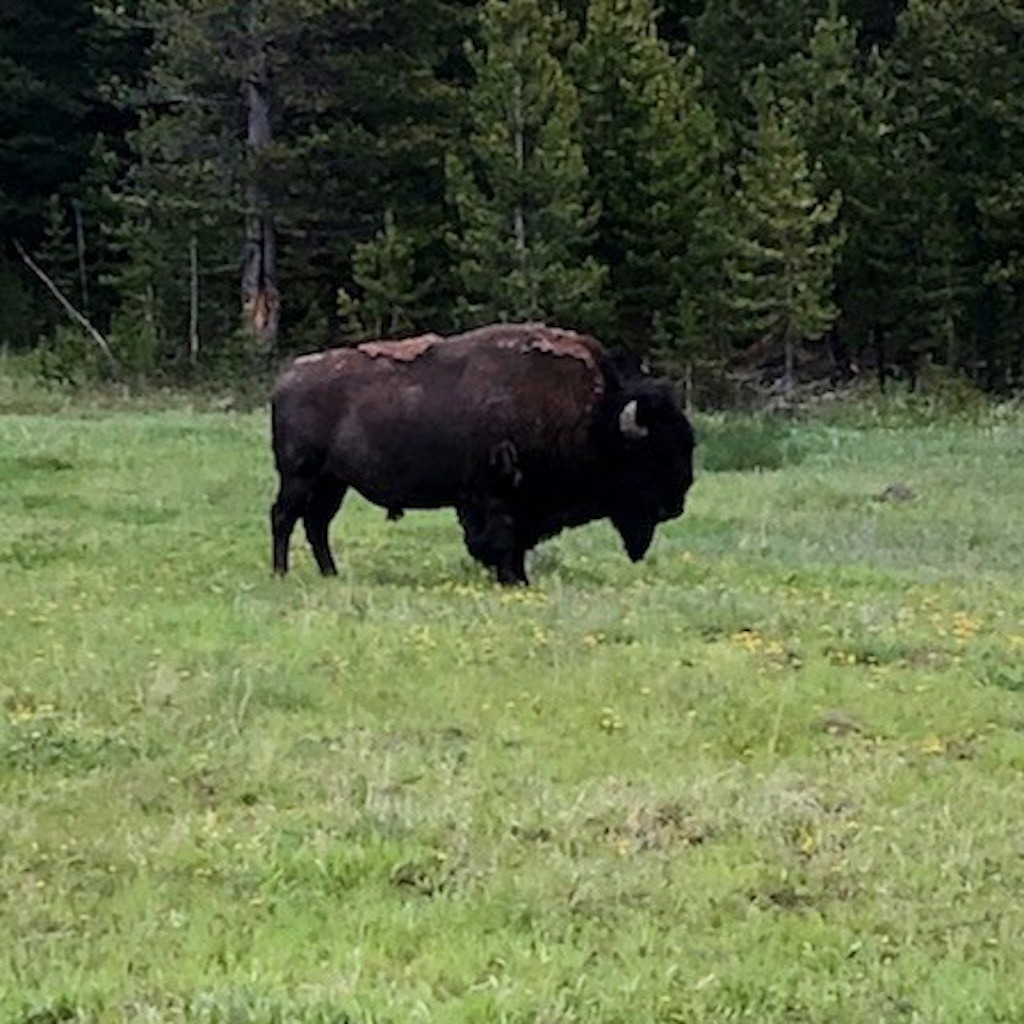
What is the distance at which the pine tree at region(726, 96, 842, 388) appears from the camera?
1507 inches

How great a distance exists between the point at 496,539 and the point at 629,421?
137cm

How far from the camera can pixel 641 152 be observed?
40375 mm

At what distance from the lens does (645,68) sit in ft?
133

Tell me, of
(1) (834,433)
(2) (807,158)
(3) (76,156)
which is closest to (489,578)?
(1) (834,433)

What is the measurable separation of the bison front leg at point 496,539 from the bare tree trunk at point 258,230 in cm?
2568

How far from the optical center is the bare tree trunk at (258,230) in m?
41.3

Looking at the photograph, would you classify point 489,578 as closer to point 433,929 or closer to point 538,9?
point 433,929

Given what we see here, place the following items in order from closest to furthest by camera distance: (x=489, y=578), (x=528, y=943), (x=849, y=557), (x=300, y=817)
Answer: (x=528, y=943), (x=300, y=817), (x=489, y=578), (x=849, y=557)

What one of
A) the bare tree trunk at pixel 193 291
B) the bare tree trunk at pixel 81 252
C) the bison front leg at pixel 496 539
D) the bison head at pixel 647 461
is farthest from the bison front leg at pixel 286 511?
the bare tree trunk at pixel 81 252

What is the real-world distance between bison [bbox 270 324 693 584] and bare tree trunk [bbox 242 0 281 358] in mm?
24834

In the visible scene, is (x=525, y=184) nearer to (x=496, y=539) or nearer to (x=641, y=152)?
(x=641, y=152)

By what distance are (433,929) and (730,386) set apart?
35.6 meters

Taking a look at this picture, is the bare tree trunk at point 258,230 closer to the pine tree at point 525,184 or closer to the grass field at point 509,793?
the pine tree at point 525,184

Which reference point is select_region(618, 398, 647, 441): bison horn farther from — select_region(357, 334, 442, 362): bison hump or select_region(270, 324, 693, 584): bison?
select_region(357, 334, 442, 362): bison hump
